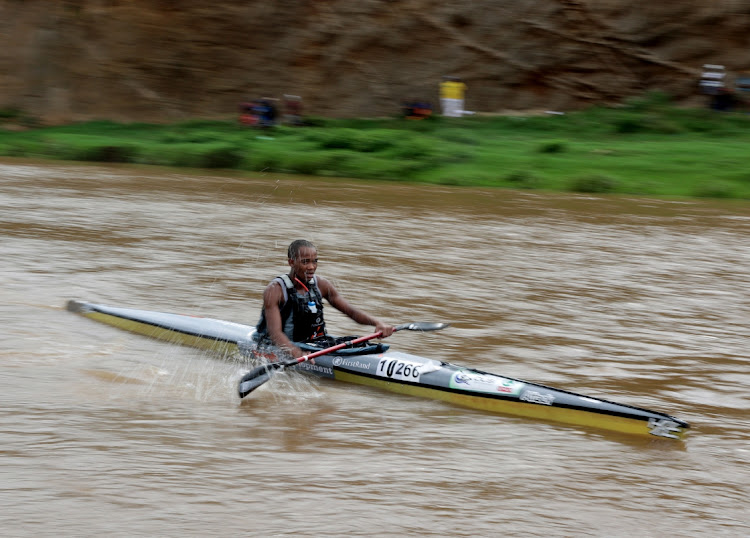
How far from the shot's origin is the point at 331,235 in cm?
1351

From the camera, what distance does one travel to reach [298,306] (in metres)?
6.87

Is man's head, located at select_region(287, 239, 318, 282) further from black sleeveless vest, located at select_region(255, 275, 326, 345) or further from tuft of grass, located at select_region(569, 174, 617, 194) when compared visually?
tuft of grass, located at select_region(569, 174, 617, 194)

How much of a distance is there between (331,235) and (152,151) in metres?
10.3

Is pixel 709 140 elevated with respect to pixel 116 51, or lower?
lower

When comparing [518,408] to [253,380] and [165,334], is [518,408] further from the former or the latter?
[165,334]

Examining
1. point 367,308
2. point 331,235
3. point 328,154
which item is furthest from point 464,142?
point 367,308

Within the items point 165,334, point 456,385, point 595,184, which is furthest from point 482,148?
point 456,385

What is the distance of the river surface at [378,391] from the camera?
190 inches

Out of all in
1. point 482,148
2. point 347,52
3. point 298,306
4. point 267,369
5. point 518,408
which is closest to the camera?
point 518,408

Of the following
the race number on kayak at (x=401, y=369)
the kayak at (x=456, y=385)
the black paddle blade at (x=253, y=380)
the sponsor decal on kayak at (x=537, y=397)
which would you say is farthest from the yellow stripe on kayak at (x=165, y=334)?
the sponsor decal on kayak at (x=537, y=397)

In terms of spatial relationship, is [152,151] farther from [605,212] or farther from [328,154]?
[605,212]

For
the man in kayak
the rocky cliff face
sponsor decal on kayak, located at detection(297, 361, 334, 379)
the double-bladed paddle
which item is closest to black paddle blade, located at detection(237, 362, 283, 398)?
the double-bladed paddle

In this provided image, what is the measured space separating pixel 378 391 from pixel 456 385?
1.99 feet

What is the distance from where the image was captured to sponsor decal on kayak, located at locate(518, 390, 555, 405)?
6.03 meters
